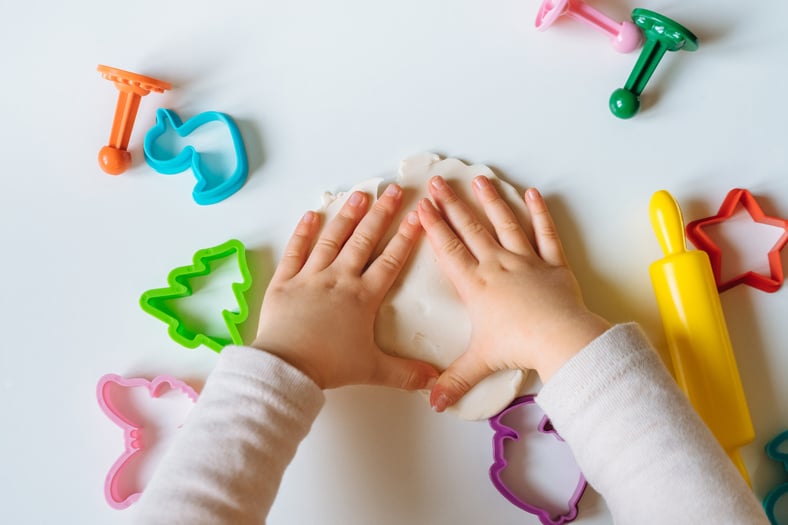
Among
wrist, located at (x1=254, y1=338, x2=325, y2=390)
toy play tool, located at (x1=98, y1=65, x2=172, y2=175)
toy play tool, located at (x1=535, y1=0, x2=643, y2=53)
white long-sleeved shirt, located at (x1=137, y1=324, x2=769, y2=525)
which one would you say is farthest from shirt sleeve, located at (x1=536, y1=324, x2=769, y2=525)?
toy play tool, located at (x1=98, y1=65, x2=172, y2=175)

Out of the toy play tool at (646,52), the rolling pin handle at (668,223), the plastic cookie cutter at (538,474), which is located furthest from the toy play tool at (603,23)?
the plastic cookie cutter at (538,474)

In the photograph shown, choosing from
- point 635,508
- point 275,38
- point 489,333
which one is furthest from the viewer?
point 275,38

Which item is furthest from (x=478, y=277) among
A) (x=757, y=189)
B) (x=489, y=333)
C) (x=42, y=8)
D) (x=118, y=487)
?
(x=42, y=8)

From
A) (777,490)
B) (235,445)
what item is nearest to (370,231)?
(235,445)

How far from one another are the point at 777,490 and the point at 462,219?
0.40 meters

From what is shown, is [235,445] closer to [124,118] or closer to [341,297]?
[341,297]

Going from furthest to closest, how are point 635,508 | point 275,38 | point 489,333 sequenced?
1. point 275,38
2. point 489,333
3. point 635,508

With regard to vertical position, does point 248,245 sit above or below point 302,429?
above

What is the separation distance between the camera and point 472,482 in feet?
2.26

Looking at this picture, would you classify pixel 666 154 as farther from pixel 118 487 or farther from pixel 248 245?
pixel 118 487

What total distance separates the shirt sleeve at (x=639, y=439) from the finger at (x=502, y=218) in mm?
129

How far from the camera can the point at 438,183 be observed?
0.70 meters

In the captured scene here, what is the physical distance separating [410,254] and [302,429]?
209 mm

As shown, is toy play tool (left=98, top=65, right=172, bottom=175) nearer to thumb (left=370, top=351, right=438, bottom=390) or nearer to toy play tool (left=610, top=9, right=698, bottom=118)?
thumb (left=370, top=351, right=438, bottom=390)
